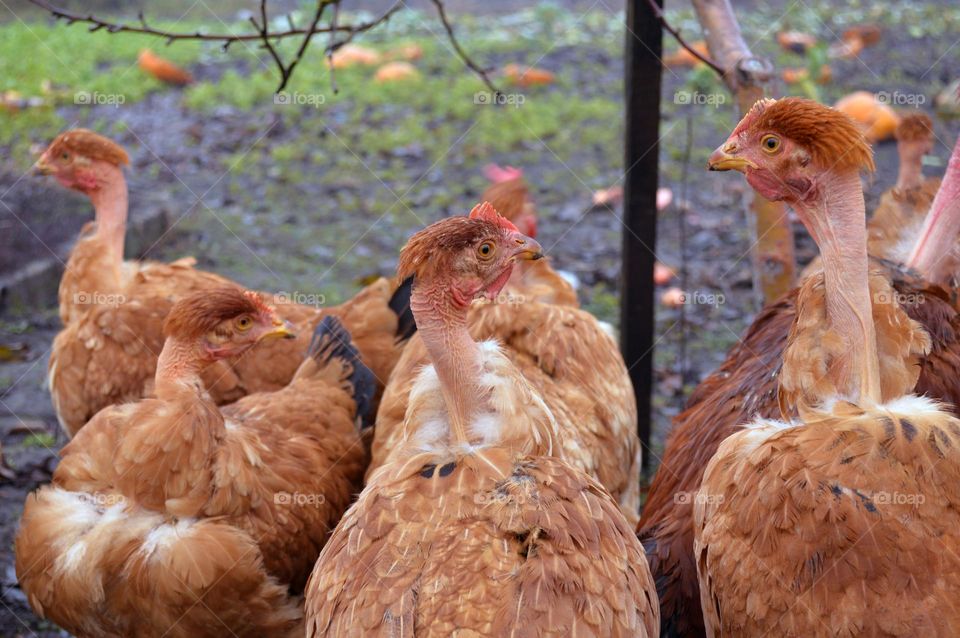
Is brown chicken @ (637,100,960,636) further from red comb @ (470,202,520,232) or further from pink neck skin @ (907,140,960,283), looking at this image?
red comb @ (470,202,520,232)

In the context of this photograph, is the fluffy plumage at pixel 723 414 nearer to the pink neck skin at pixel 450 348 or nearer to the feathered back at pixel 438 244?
the pink neck skin at pixel 450 348

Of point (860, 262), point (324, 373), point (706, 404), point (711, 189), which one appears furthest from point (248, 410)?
point (711, 189)

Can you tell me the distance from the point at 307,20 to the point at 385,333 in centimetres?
654

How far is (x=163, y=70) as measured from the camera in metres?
9.88

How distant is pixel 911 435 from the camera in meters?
2.67

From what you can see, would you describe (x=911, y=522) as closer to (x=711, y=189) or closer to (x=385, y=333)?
(x=385, y=333)
